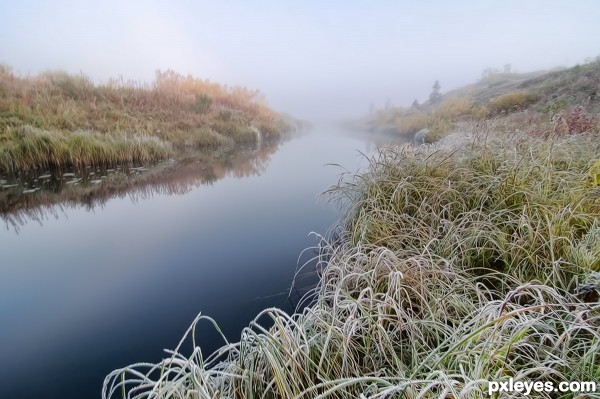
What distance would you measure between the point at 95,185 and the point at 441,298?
4.98 m

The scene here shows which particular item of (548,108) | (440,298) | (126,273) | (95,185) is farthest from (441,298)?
(548,108)

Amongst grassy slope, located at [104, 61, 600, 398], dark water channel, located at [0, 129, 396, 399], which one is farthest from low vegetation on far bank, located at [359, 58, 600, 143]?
dark water channel, located at [0, 129, 396, 399]

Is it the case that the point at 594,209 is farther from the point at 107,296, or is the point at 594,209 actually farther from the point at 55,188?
the point at 55,188

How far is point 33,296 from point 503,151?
4.10 metres

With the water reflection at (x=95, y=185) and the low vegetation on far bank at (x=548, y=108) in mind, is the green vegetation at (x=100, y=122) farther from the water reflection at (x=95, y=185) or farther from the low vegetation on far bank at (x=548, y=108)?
the low vegetation on far bank at (x=548, y=108)

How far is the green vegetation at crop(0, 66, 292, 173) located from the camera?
16.6ft

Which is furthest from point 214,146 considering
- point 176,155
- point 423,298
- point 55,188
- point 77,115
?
point 423,298

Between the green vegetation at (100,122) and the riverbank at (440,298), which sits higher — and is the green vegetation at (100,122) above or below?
above

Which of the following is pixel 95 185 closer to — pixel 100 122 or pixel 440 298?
pixel 100 122

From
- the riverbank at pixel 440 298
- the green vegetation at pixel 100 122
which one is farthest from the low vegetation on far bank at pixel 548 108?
the green vegetation at pixel 100 122

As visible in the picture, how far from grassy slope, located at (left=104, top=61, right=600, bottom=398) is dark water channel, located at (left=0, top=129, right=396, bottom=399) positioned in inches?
7.9

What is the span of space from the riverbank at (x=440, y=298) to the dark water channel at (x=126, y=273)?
0.18 m

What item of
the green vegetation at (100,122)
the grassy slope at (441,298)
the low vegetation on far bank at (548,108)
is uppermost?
the green vegetation at (100,122)

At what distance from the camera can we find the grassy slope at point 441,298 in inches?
35.0
